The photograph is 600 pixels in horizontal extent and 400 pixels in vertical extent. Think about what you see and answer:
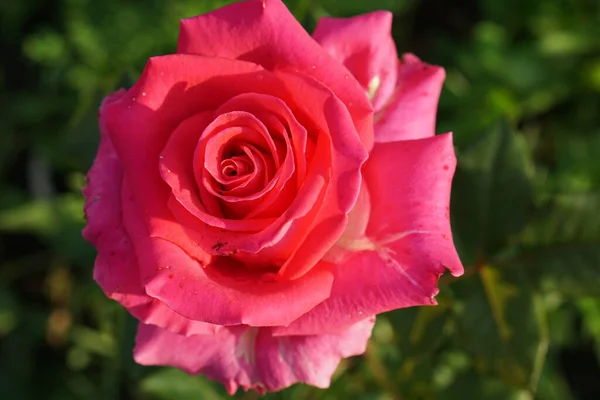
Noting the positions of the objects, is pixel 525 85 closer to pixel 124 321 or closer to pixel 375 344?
pixel 375 344

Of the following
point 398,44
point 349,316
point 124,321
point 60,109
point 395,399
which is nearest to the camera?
point 349,316

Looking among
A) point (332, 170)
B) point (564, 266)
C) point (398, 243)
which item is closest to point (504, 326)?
point (564, 266)

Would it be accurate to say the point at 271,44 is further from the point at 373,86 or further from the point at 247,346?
the point at 247,346

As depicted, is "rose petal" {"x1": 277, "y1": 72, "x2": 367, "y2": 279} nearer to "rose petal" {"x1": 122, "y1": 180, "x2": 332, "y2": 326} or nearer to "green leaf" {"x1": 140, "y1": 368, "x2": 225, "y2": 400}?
"rose petal" {"x1": 122, "y1": 180, "x2": 332, "y2": 326}

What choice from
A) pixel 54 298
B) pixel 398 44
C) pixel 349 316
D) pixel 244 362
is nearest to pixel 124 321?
pixel 244 362

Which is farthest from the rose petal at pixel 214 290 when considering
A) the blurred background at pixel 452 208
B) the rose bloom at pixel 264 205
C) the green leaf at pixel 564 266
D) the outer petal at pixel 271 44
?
the green leaf at pixel 564 266

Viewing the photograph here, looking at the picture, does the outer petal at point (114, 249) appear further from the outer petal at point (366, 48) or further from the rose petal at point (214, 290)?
the outer petal at point (366, 48)

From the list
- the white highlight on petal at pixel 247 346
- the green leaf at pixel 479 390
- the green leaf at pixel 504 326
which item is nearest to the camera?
the white highlight on petal at pixel 247 346
